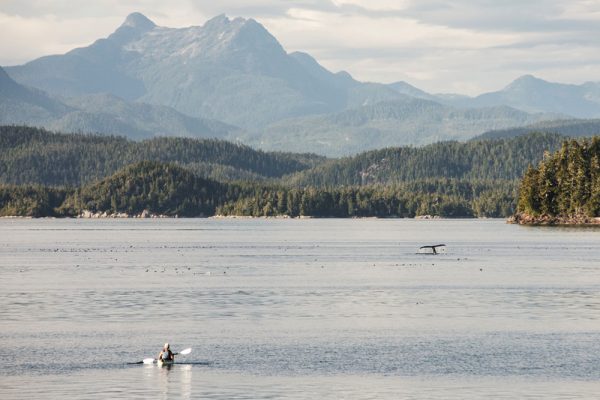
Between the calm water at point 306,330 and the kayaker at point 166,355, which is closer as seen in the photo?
the calm water at point 306,330

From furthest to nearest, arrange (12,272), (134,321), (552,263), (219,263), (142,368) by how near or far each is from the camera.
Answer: (219,263) → (552,263) → (12,272) → (134,321) → (142,368)

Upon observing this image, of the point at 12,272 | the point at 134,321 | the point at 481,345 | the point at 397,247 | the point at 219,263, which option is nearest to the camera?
the point at 481,345

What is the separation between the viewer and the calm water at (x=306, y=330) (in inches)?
2215

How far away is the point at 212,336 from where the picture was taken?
244ft

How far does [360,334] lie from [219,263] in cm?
8065

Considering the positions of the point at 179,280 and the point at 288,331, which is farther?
the point at 179,280

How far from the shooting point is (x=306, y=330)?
3007 inches

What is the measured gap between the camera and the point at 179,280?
122 metres

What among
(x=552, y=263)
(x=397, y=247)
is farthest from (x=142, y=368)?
(x=397, y=247)

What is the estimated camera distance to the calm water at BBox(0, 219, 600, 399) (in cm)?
5625

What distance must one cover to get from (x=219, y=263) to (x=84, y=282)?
36765mm

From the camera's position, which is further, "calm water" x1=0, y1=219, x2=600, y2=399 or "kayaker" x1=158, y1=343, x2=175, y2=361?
"kayaker" x1=158, y1=343, x2=175, y2=361

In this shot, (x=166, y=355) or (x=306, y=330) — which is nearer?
(x=166, y=355)

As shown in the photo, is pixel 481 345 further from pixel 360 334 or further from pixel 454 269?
pixel 454 269
